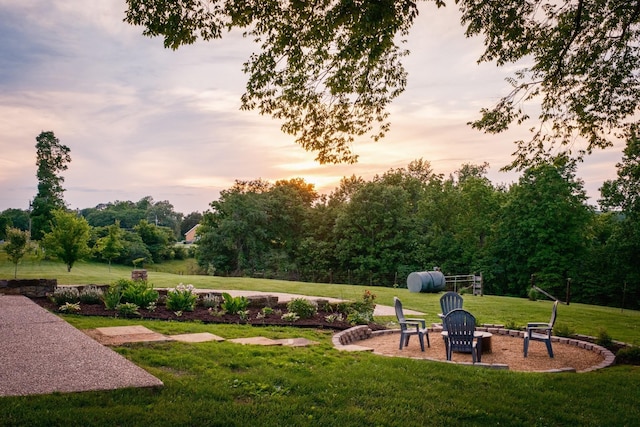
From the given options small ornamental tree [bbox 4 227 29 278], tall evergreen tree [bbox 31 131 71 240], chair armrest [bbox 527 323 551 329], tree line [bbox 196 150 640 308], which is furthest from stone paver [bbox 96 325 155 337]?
tall evergreen tree [bbox 31 131 71 240]

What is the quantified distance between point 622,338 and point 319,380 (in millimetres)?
7852

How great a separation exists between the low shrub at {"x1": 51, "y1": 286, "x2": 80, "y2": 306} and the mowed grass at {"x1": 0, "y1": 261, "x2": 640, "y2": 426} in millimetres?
4549

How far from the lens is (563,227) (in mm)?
29359

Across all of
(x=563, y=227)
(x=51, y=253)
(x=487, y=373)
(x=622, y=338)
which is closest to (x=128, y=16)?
(x=487, y=373)

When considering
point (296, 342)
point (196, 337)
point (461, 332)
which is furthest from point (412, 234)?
point (196, 337)

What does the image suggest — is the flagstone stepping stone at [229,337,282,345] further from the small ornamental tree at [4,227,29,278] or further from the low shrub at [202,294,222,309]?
the small ornamental tree at [4,227,29,278]

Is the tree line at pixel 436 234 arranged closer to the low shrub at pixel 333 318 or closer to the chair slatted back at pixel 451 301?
the chair slatted back at pixel 451 301

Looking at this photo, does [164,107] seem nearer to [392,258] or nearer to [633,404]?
[633,404]

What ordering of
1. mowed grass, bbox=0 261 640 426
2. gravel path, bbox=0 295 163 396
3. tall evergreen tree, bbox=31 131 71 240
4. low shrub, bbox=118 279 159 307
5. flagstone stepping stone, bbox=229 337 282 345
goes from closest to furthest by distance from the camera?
mowed grass, bbox=0 261 640 426 → gravel path, bbox=0 295 163 396 → flagstone stepping stone, bbox=229 337 282 345 → low shrub, bbox=118 279 159 307 → tall evergreen tree, bbox=31 131 71 240

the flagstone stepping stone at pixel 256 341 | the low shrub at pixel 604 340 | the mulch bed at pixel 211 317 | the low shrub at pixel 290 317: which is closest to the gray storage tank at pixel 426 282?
the mulch bed at pixel 211 317

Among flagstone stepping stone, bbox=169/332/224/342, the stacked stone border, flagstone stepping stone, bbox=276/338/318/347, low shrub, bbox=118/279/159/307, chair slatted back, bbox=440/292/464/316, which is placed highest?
chair slatted back, bbox=440/292/464/316

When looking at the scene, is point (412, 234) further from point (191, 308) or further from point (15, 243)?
point (191, 308)

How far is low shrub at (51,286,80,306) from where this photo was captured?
968 cm

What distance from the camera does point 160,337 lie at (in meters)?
6.86
